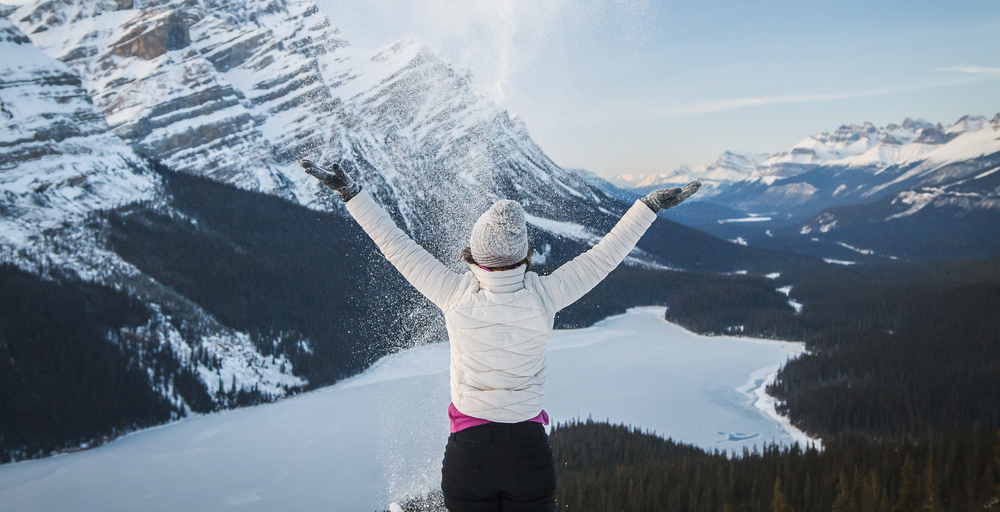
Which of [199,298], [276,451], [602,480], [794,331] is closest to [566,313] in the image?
[794,331]

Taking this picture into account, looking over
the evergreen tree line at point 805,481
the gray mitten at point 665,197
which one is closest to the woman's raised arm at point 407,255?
the gray mitten at point 665,197

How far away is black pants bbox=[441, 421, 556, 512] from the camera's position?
11.4ft

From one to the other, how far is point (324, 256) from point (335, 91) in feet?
375

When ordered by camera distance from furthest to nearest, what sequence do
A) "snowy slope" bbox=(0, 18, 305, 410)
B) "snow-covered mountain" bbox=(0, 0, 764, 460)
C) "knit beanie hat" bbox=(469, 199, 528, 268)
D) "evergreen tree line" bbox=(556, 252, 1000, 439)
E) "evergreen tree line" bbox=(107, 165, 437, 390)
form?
"evergreen tree line" bbox=(107, 165, 437, 390) → "snow-covered mountain" bbox=(0, 0, 764, 460) → "snowy slope" bbox=(0, 18, 305, 410) → "evergreen tree line" bbox=(556, 252, 1000, 439) → "knit beanie hat" bbox=(469, 199, 528, 268)

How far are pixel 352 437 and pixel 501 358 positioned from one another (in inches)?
1619

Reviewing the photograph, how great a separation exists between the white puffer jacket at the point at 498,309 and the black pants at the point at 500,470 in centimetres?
11

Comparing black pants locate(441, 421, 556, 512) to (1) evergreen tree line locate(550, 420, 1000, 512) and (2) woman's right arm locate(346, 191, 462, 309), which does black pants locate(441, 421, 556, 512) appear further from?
(1) evergreen tree line locate(550, 420, 1000, 512)

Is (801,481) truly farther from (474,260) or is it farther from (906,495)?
(474,260)

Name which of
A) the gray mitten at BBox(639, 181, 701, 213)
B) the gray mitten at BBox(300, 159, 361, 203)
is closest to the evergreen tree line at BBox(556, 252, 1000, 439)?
the gray mitten at BBox(639, 181, 701, 213)

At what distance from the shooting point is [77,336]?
1745 inches

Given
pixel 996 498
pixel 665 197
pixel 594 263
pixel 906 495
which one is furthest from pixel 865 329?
pixel 594 263

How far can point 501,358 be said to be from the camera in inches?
136

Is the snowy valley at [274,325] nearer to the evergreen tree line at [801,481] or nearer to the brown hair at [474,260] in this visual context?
the evergreen tree line at [801,481]

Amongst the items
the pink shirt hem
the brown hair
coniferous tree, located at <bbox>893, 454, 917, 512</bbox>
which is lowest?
coniferous tree, located at <bbox>893, 454, 917, 512</bbox>
